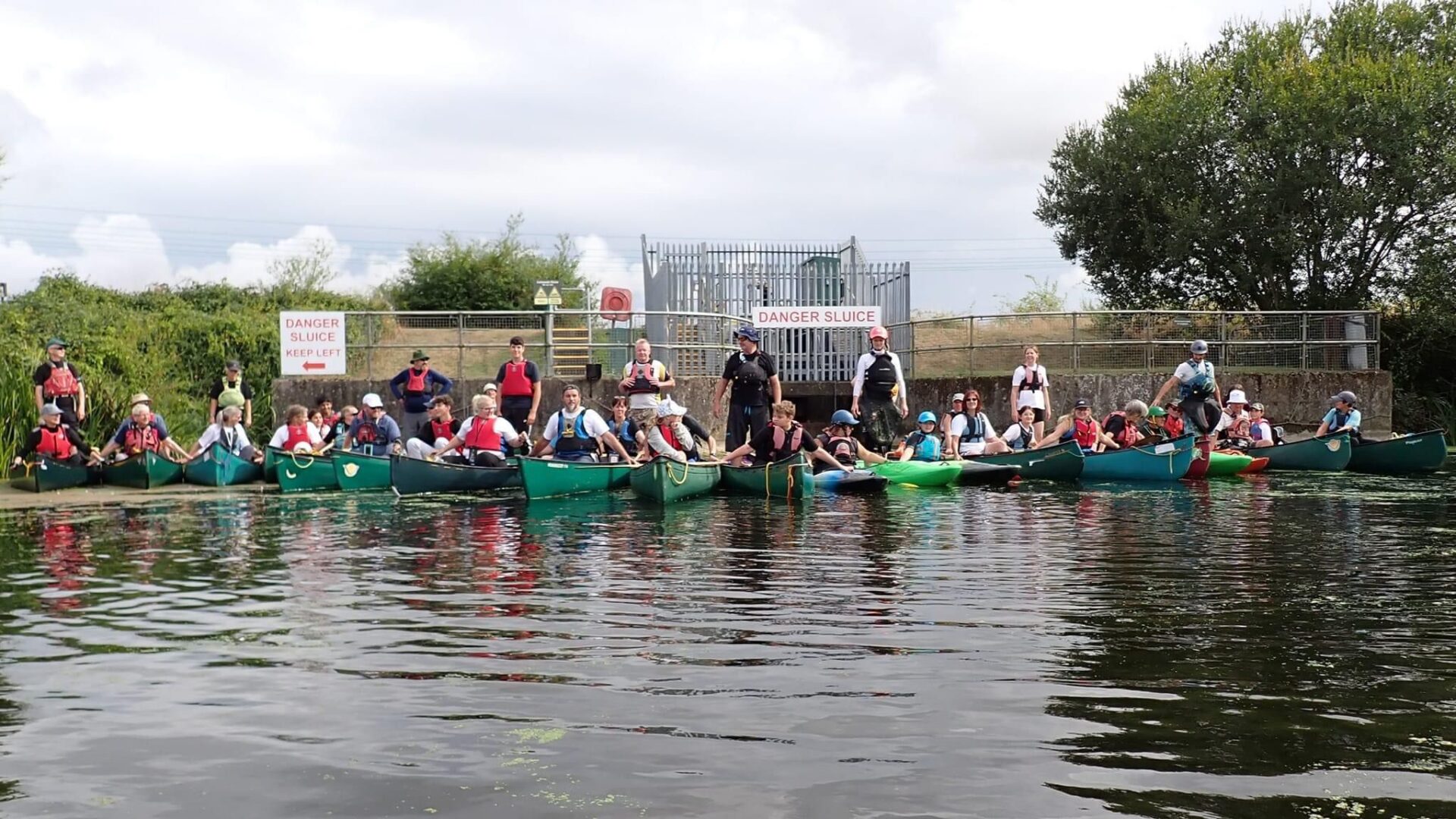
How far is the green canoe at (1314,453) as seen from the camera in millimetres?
21516

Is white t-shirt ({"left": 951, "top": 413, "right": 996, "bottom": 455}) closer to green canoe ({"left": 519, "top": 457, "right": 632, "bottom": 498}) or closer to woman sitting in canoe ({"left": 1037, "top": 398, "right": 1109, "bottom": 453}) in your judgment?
woman sitting in canoe ({"left": 1037, "top": 398, "right": 1109, "bottom": 453})

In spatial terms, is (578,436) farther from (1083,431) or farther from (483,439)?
(1083,431)

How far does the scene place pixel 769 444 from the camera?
675 inches

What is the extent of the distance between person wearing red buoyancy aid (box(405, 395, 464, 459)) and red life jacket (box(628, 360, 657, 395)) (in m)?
2.26

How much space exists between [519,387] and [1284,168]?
58.2 feet

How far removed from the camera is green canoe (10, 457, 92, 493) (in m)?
19.7

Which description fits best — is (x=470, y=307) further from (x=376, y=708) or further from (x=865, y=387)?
(x=376, y=708)

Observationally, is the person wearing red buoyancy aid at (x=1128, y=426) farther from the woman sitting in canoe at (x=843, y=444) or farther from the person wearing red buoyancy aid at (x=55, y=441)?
the person wearing red buoyancy aid at (x=55, y=441)

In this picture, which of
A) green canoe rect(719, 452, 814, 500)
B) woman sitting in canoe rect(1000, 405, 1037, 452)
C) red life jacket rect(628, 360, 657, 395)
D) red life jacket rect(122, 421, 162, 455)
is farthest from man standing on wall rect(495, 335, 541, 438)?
woman sitting in canoe rect(1000, 405, 1037, 452)

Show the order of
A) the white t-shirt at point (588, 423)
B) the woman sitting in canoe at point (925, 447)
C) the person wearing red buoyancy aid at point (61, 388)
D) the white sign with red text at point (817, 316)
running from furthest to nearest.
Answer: the white sign with red text at point (817, 316) < the person wearing red buoyancy aid at point (61, 388) < the woman sitting in canoe at point (925, 447) < the white t-shirt at point (588, 423)

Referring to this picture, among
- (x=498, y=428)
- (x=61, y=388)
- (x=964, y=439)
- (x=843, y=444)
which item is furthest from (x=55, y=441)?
(x=964, y=439)

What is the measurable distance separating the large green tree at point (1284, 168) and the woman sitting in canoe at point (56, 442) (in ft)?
69.6

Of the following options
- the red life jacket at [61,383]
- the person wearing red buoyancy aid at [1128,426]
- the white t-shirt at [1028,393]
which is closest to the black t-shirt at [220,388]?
the red life jacket at [61,383]

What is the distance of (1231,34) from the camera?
3366 cm
